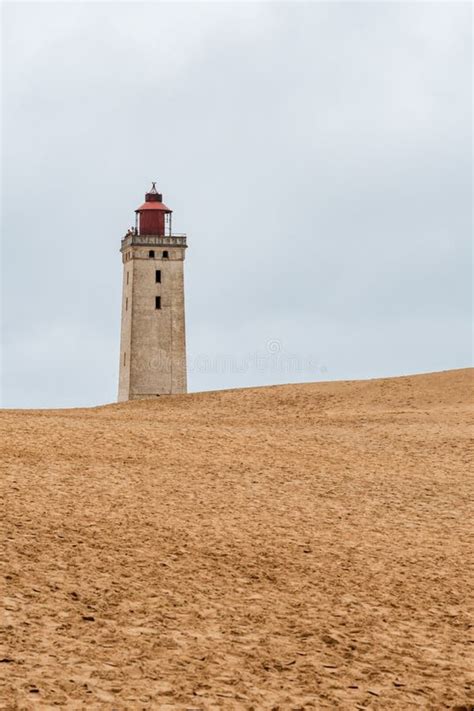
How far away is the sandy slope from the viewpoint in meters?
11.3

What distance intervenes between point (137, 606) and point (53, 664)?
225cm

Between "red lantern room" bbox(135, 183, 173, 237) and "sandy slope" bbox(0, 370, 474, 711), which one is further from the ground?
"red lantern room" bbox(135, 183, 173, 237)

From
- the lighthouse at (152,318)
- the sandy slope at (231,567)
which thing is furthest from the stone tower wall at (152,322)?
the sandy slope at (231,567)

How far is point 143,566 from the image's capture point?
15.0m

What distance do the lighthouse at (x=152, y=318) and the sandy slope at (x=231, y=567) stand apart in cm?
3770

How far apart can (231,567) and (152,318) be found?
51.4 meters

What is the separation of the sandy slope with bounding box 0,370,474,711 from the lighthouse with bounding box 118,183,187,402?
37.7 metres

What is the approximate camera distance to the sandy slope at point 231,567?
1133 centimetres

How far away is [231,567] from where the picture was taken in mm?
15461

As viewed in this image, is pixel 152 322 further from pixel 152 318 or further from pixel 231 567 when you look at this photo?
pixel 231 567

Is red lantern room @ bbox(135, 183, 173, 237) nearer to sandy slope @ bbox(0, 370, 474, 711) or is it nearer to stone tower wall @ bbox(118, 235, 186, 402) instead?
stone tower wall @ bbox(118, 235, 186, 402)

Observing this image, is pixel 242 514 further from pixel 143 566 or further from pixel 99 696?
pixel 99 696

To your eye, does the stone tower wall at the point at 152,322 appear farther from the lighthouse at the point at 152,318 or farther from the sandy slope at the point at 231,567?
the sandy slope at the point at 231,567

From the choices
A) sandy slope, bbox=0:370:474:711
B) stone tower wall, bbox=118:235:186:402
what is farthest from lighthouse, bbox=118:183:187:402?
sandy slope, bbox=0:370:474:711
